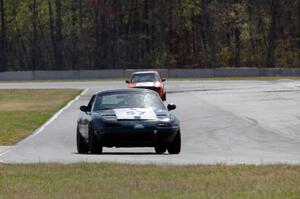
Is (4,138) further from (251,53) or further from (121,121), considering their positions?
(251,53)

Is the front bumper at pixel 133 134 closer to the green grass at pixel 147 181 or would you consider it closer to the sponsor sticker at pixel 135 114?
the sponsor sticker at pixel 135 114

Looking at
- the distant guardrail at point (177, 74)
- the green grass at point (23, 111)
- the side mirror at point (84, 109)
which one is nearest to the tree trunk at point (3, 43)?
the distant guardrail at point (177, 74)

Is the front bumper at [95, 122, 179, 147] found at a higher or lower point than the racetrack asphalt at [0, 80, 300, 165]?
higher

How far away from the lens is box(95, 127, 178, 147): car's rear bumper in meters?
16.1

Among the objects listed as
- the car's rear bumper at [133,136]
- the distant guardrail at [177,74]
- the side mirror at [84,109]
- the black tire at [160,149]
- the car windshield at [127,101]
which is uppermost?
the car windshield at [127,101]

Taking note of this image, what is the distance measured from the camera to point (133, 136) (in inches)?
636

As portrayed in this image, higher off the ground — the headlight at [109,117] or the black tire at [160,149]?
the headlight at [109,117]

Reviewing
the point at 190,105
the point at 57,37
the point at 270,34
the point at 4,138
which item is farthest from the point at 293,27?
the point at 4,138

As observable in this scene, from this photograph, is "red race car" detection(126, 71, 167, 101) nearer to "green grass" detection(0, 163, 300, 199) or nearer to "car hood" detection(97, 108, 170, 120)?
"car hood" detection(97, 108, 170, 120)

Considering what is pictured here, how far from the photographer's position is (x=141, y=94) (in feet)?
58.0

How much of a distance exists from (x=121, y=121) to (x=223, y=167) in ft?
13.4

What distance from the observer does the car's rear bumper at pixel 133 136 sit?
52.9 ft

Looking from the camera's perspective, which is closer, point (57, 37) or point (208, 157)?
point (208, 157)

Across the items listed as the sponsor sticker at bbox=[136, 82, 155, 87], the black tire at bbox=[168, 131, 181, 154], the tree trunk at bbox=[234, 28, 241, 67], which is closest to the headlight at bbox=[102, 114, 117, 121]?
the black tire at bbox=[168, 131, 181, 154]
